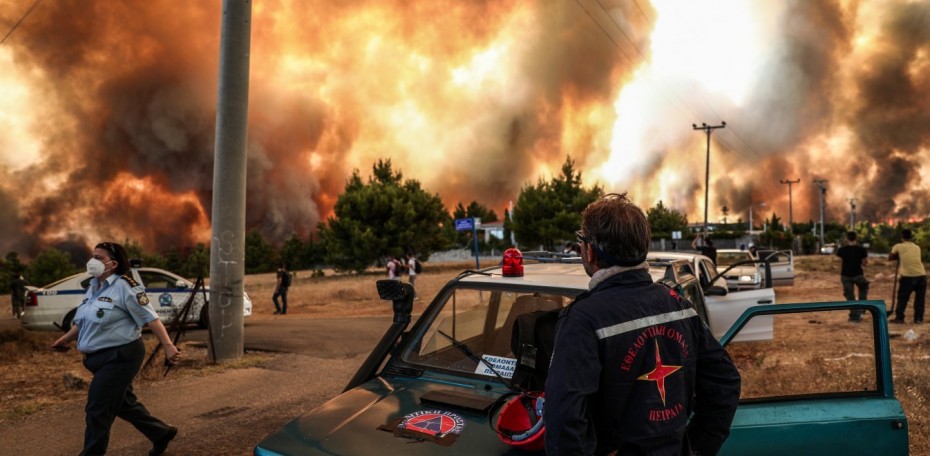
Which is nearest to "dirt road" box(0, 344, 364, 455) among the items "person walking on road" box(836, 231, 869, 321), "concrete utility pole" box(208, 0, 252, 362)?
"concrete utility pole" box(208, 0, 252, 362)

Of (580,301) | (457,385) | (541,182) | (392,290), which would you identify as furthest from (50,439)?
(541,182)

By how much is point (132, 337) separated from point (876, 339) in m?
4.67

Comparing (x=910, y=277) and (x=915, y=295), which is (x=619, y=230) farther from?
(x=910, y=277)

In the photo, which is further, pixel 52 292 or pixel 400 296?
pixel 52 292

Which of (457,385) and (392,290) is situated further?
(392,290)

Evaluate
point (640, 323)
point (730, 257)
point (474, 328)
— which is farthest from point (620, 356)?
point (730, 257)

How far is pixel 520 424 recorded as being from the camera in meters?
2.38

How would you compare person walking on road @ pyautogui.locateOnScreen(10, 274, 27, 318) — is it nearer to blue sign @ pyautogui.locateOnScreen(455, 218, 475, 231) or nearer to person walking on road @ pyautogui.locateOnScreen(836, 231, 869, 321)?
blue sign @ pyautogui.locateOnScreen(455, 218, 475, 231)

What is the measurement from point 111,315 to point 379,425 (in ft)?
8.67

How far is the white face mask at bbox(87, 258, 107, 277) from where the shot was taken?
4.31 m

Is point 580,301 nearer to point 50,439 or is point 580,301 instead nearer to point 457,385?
point 457,385

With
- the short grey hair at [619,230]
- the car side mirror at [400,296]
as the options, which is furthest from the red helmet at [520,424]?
the car side mirror at [400,296]

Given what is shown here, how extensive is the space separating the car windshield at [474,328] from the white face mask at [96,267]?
2.38 meters

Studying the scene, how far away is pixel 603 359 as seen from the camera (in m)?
1.94
